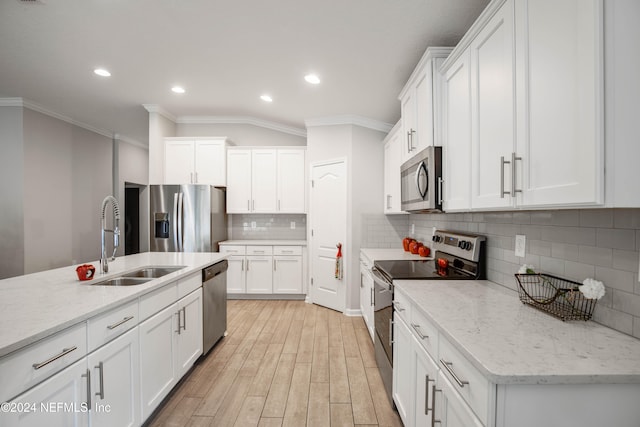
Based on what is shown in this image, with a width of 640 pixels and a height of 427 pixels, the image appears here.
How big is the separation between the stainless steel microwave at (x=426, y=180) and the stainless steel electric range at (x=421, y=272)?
36cm

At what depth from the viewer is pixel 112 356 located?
1433mm

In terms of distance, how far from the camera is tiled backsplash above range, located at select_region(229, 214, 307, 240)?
16.3 feet

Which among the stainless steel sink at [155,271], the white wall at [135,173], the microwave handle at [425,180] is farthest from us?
the white wall at [135,173]

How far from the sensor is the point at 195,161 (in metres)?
4.42

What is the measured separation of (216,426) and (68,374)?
100 centimetres

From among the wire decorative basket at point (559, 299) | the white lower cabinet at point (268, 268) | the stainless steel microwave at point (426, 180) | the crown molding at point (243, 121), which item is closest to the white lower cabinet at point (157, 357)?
the stainless steel microwave at point (426, 180)

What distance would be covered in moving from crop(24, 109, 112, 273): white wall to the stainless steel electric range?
16.2 ft

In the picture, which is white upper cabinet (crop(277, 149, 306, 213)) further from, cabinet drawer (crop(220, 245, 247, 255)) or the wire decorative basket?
the wire decorative basket

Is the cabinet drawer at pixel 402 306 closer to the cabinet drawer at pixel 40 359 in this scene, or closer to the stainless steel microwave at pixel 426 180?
the stainless steel microwave at pixel 426 180

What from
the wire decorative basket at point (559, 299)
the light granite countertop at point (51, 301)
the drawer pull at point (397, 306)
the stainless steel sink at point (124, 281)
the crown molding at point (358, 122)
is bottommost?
the drawer pull at point (397, 306)

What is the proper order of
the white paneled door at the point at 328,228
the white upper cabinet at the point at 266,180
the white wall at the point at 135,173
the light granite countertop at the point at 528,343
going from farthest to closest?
the white wall at the point at 135,173 < the white upper cabinet at the point at 266,180 < the white paneled door at the point at 328,228 < the light granite countertop at the point at 528,343

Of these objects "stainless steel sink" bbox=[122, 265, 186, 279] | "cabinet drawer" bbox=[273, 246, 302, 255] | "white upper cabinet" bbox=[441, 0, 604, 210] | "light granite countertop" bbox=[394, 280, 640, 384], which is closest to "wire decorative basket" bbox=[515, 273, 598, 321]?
"light granite countertop" bbox=[394, 280, 640, 384]

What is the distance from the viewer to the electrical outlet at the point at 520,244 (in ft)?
5.17

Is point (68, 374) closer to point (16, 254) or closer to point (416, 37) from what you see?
point (416, 37)
